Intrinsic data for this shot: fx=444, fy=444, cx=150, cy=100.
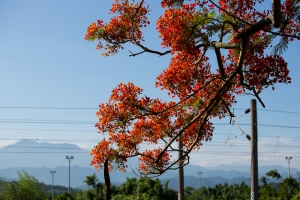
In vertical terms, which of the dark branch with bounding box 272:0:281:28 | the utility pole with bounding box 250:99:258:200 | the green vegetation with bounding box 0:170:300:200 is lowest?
the green vegetation with bounding box 0:170:300:200

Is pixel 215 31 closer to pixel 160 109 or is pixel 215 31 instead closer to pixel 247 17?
pixel 247 17

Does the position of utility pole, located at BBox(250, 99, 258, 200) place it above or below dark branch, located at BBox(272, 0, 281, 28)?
below

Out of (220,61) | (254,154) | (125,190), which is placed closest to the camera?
(220,61)

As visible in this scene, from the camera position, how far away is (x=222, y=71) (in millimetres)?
4008

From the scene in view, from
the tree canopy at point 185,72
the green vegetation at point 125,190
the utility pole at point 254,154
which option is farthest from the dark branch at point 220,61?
the green vegetation at point 125,190

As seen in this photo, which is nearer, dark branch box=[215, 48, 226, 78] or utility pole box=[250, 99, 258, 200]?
dark branch box=[215, 48, 226, 78]

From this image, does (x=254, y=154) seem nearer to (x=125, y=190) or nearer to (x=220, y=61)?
(x=220, y=61)

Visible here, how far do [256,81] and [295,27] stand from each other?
1.97ft

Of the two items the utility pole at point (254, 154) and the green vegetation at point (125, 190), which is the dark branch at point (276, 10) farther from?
the green vegetation at point (125, 190)

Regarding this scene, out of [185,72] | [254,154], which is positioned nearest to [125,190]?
[254,154]

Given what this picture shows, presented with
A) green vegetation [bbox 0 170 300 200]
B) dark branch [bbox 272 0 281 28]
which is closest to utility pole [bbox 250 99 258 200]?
green vegetation [bbox 0 170 300 200]

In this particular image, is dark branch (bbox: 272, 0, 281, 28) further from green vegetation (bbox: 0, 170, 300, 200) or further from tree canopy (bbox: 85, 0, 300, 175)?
green vegetation (bbox: 0, 170, 300, 200)

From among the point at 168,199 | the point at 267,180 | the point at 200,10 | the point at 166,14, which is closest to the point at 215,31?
the point at 200,10

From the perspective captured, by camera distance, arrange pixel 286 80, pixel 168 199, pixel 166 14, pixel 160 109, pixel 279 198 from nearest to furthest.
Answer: pixel 286 80 < pixel 166 14 < pixel 160 109 < pixel 279 198 < pixel 168 199
